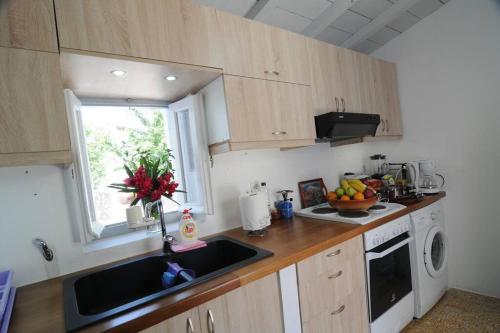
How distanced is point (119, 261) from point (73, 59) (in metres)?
0.96

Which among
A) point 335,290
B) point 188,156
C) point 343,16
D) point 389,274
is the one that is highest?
point 343,16

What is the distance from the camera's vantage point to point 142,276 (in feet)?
4.18

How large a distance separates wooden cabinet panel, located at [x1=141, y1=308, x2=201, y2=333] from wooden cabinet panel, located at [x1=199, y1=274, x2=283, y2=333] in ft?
0.08

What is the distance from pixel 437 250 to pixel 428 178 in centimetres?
64

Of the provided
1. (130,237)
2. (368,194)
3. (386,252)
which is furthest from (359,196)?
(130,237)

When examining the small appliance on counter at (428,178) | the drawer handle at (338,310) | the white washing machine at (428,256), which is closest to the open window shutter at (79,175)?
the drawer handle at (338,310)

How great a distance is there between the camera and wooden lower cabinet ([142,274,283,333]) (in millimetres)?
886

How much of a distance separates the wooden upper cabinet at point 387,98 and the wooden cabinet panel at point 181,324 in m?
2.09

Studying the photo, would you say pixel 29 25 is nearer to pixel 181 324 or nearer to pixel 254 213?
pixel 181 324

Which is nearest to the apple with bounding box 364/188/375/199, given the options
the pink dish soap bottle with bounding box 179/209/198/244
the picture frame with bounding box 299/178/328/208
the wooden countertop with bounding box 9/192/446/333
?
the wooden countertop with bounding box 9/192/446/333

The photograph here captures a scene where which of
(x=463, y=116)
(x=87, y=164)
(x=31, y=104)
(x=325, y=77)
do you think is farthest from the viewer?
(x=463, y=116)

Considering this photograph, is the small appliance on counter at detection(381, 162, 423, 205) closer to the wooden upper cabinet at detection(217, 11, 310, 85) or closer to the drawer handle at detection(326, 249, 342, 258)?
the drawer handle at detection(326, 249, 342, 258)

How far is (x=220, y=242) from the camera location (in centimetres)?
148

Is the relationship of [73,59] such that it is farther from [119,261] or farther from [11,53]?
[119,261]
